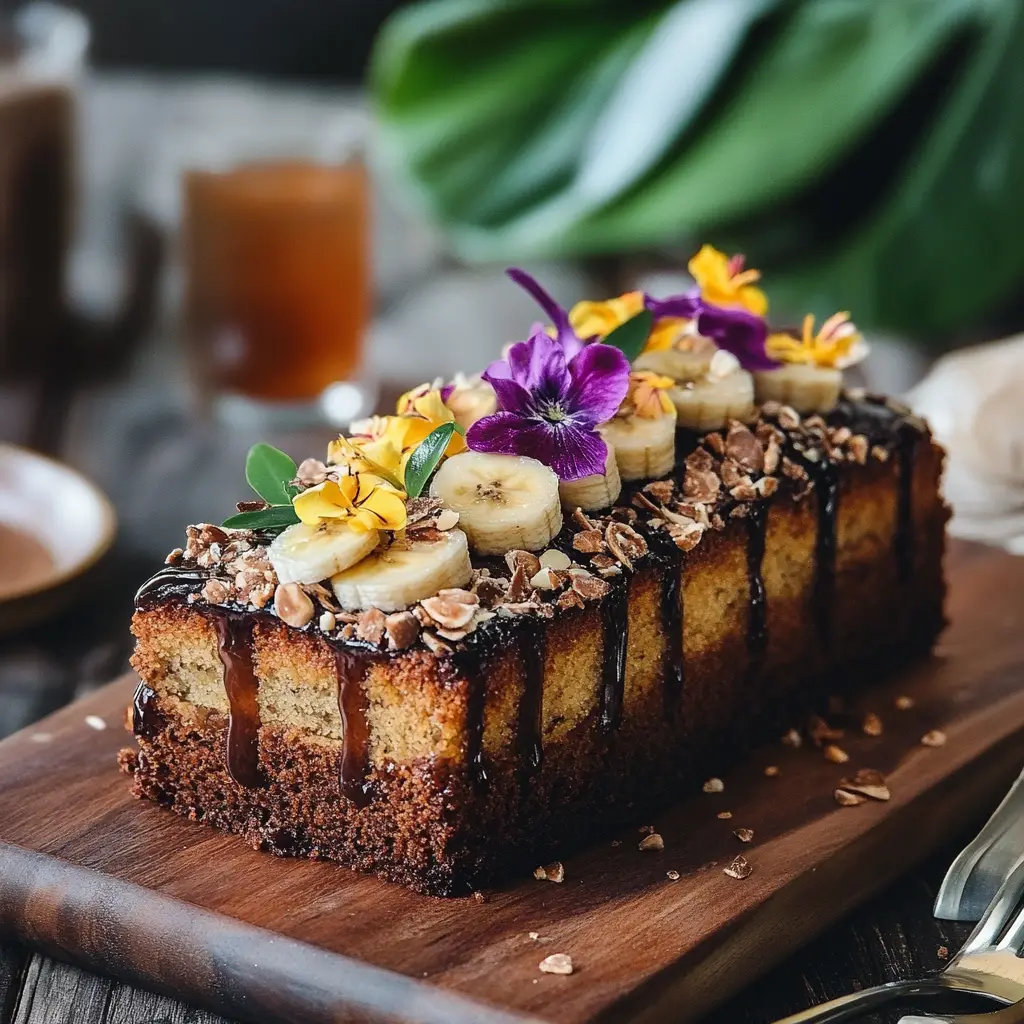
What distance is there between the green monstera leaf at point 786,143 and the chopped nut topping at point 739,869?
243 cm

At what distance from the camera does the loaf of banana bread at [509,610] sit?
1.97 m

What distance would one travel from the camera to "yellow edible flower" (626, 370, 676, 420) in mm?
2344

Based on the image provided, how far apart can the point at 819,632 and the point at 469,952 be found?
952 millimetres

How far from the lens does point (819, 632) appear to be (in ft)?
8.46

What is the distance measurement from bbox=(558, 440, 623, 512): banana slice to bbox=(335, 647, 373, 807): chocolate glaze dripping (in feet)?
1.38

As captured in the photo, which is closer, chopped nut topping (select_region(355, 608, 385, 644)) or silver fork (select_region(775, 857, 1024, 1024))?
silver fork (select_region(775, 857, 1024, 1024))

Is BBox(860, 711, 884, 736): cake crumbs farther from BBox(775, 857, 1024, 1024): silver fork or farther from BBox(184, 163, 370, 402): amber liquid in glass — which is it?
BBox(184, 163, 370, 402): amber liquid in glass

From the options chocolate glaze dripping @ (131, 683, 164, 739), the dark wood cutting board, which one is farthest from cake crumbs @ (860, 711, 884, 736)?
chocolate glaze dripping @ (131, 683, 164, 739)

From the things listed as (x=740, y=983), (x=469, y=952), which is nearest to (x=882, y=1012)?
(x=740, y=983)

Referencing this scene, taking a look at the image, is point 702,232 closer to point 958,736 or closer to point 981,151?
point 981,151

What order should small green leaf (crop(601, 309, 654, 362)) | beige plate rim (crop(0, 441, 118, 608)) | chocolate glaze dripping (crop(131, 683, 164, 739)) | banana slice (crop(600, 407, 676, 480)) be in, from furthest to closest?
beige plate rim (crop(0, 441, 118, 608)), small green leaf (crop(601, 309, 654, 362)), banana slice (crop(600, 407, 676, 480)), chocolate glaze dripping (crop(131, 683, 164, 739))

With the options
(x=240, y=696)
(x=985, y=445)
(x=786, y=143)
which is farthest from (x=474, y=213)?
(x=240, y=696)

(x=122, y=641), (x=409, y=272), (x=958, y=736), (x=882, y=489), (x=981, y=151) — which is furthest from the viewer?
(x=409, y=272)

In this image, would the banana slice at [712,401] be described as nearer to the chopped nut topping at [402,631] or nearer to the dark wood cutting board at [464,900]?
the dark wood cutting board at [464,900]
